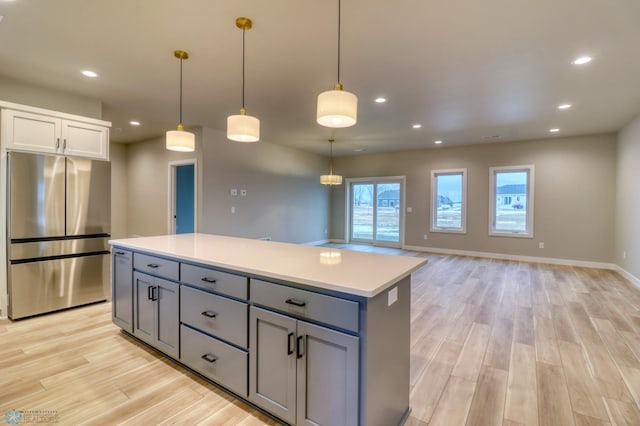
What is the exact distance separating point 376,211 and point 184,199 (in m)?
5.24

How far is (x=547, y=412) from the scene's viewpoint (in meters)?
1.81

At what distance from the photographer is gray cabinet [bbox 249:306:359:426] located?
1.37m

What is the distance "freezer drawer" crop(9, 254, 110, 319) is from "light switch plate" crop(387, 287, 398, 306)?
3806mm

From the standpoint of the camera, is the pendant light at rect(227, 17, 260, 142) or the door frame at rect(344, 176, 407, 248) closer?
the pendant light at rect(227, 17, 260, 142)

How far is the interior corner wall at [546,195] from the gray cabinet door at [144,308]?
22.2 ft

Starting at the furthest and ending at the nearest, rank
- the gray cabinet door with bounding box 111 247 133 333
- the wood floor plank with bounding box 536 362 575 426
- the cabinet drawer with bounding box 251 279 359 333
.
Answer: the gray cabinet door with bounding box 111 247 133 333
the wood floor plank with bounding box 536 362 575 426
the cabinet drawer with bounding box 251 279 359 333

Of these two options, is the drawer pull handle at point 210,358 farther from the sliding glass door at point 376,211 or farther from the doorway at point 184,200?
the sliding glass door at point 376,211

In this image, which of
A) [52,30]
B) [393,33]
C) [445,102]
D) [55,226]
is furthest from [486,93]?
[55,226]

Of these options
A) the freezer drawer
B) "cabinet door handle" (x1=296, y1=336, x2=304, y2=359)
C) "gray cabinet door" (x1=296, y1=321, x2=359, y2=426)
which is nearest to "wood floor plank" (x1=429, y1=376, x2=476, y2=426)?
"gray cabinet door" (x1=296, y1=321, x2=359, y2=426)

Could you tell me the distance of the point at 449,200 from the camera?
7488 mm

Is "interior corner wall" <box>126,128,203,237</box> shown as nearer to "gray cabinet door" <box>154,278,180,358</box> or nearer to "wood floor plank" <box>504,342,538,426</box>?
"gray cabinet door" <box>154,278,180,358</box>

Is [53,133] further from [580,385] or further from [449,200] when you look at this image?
[449,200]

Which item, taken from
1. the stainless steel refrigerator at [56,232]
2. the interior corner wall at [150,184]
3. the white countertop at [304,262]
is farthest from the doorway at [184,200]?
the white countertop at [304,262]

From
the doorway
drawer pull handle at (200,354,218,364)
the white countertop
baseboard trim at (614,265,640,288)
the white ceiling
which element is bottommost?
baseboard trim at (614,265,640,288)
